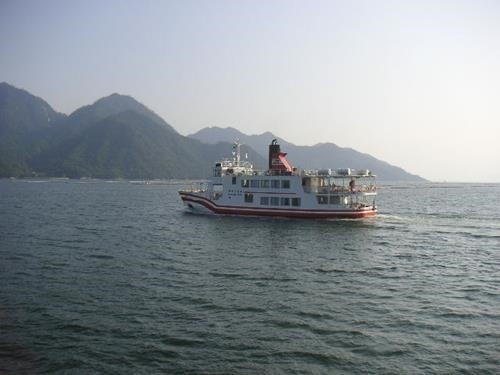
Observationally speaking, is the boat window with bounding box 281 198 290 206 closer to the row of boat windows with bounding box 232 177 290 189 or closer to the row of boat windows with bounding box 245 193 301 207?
the row of boat windows with bounding box 245 193 301 207

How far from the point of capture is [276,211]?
5578 cm

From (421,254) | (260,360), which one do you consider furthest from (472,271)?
(260,360)

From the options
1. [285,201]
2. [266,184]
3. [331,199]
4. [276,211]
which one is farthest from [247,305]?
[266,184]

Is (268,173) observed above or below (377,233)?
above

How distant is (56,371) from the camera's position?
1368cm

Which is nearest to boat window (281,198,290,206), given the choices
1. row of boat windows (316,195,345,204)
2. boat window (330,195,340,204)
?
row of boat windows (316,195,345,204)

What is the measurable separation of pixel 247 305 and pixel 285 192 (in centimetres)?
3600

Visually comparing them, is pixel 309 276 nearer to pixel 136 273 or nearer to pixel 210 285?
pixel 210 285

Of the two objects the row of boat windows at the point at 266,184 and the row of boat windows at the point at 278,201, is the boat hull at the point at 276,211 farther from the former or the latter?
the row of boat windows at the point at 266,184

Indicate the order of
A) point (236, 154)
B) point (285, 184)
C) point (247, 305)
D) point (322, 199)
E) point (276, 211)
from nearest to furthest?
point (247, 305) → point (322, 199) → point (285, 184) → point (276, 211) → point (236, 154)

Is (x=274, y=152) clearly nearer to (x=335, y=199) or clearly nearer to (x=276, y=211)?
(x=276, y=211)

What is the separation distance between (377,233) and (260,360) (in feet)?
113

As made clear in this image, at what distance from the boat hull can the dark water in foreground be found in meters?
13.2

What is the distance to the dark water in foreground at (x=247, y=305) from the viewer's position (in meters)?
14.7
